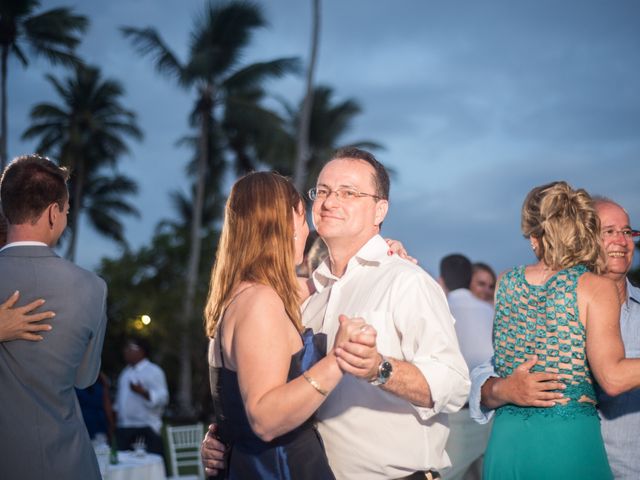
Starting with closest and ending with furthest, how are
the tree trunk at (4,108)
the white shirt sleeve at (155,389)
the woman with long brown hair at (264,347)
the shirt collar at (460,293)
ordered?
the woman with long brown hair at (264,347) < the shirt collar at (460,293) < the white shirt sleeve at (155,389) < the tree trunk at (4,108)

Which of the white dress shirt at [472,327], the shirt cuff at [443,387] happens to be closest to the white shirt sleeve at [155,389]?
the white dress shirt at [472,327]

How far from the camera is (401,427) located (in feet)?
9.34

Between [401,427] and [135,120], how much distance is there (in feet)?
118

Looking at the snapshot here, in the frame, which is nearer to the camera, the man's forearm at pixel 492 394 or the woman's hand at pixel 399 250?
the man's forearm at pixel 492 394

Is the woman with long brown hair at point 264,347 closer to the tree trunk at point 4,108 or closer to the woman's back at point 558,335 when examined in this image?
the woman's back at point 558,335

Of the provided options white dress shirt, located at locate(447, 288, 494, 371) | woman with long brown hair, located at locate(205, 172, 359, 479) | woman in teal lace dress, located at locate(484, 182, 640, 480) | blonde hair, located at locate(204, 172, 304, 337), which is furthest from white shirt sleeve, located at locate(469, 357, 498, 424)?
white dress shirt, located at locate(447, 288, 494, 371)

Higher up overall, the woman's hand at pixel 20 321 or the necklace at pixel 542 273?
the necklace at pixel 542 273

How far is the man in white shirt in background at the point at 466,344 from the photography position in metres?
5.18

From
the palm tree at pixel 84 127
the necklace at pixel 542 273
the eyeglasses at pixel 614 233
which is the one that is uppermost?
the palm tree at pixel 84 127

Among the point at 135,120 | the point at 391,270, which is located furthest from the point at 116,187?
the point at 391,270

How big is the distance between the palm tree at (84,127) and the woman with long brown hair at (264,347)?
3339cm

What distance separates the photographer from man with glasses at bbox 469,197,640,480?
9.48ft

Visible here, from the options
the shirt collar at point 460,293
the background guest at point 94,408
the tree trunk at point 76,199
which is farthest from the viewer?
the tree trunk at point 76,199

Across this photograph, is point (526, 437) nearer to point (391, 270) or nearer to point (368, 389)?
point (368, 389)
